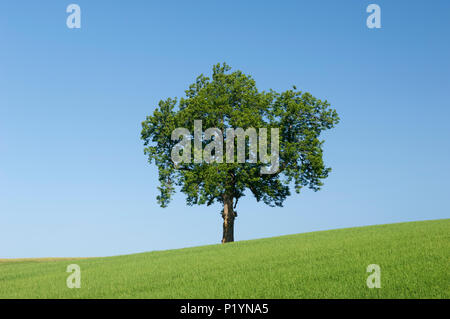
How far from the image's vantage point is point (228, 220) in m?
37.4

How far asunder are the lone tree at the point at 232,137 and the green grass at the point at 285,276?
11325 mm

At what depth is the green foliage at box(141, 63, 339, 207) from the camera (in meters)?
35.7

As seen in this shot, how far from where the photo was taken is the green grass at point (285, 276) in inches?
530

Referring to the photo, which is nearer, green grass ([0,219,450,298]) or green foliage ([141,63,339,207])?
green grass ([0,219,450,298])

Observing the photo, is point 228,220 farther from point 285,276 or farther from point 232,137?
point 285,276

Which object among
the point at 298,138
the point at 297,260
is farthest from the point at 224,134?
the point at 297,260

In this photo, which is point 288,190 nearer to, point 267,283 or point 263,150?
point 263,150

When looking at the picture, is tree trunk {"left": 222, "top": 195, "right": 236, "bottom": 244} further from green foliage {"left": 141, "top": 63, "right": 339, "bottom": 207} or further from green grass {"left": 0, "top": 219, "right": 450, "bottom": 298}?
green grass {"left": 0, "top": 219, "right": 450, "bottom": 298}

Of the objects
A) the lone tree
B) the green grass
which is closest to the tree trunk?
the lone tree

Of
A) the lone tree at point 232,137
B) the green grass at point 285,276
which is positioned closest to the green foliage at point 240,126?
the lone tree at point 232,137

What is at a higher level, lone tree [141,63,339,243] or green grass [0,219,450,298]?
lone tree [141,63,339,243]

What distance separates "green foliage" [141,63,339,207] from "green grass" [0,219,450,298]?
1142 cm

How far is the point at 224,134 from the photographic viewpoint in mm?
37062
